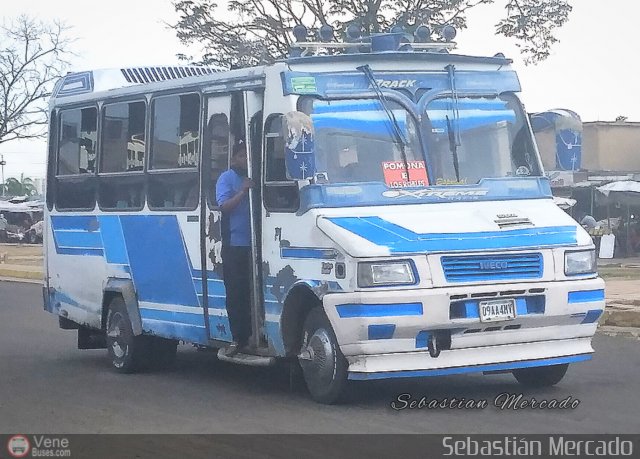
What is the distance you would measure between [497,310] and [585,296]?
813 millimetres

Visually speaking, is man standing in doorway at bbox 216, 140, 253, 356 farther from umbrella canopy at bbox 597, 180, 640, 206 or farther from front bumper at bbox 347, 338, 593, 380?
umbrella canopy at bbox 597, 180, 640, 206

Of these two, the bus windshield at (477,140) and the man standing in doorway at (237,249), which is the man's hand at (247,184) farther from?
the bus windshield at (477,140)

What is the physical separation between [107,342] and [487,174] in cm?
510

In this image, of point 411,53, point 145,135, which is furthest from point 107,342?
point 411,53

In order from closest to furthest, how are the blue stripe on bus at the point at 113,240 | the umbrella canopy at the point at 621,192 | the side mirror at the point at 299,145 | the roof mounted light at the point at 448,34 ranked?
the side mirror at the point at 299,145 < the roof mounted light at the point at 448,34 < the blue stripe on bus at the point at 113,240 < the umbrella canopy at the point at 621,192

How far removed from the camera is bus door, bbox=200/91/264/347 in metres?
10.7

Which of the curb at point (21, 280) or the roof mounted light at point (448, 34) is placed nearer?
the roof mounted light at point (448, 34)

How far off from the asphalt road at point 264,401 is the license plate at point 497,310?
662 millimetres

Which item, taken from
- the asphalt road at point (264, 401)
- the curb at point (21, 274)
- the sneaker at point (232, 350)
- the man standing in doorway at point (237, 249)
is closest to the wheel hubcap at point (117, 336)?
the asphalt road at point (264, 401)

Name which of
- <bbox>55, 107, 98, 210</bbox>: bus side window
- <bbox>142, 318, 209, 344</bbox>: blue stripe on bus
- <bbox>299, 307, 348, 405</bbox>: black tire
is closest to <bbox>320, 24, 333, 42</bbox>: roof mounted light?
<bbox>299, 307, 348, 405</bbox>: black tire

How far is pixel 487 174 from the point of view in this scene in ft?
34.1

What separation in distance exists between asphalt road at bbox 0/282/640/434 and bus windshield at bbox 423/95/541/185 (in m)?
1.77

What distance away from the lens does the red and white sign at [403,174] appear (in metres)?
10.0
